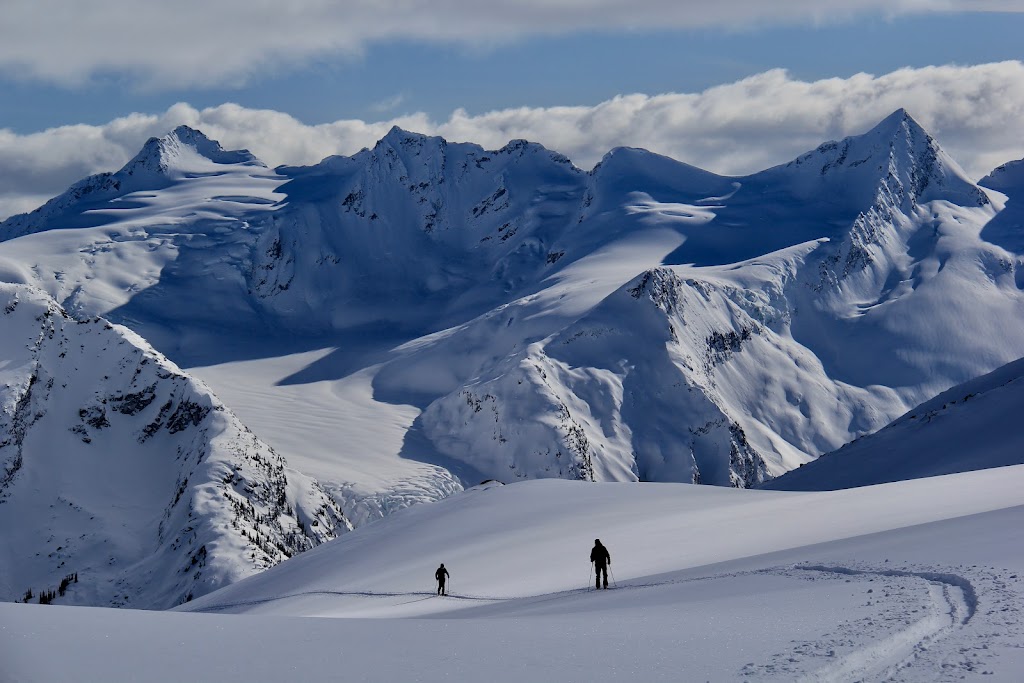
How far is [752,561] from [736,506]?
14957 mm

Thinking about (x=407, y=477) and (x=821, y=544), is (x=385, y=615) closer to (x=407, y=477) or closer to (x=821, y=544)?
(x=821, y=544)

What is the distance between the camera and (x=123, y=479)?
367 feet

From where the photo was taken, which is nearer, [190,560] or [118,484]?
[190,560]

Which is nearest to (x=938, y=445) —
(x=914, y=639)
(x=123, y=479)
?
(x=914, y=639)

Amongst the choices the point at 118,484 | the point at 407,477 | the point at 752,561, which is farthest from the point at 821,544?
the point at 407,477

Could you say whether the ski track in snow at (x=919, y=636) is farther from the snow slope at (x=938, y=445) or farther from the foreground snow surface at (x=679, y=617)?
the snow slope at (x=938, y=445)

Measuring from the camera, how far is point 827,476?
79438 mm

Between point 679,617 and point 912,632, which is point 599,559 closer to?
point 679,617

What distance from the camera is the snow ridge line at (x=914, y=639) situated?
15.6 meters

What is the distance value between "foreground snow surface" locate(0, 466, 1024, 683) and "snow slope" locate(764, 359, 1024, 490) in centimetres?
2972

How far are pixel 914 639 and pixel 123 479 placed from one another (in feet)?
344

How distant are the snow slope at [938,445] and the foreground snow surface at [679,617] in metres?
29.7

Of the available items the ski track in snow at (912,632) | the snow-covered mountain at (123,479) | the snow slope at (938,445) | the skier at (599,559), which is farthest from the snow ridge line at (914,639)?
the snow-covered mountain at (123,479)

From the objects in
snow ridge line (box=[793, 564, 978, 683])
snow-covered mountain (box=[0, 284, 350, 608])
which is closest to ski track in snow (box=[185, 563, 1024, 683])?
snow ridge line (box=[793, 564, 978, 683])
